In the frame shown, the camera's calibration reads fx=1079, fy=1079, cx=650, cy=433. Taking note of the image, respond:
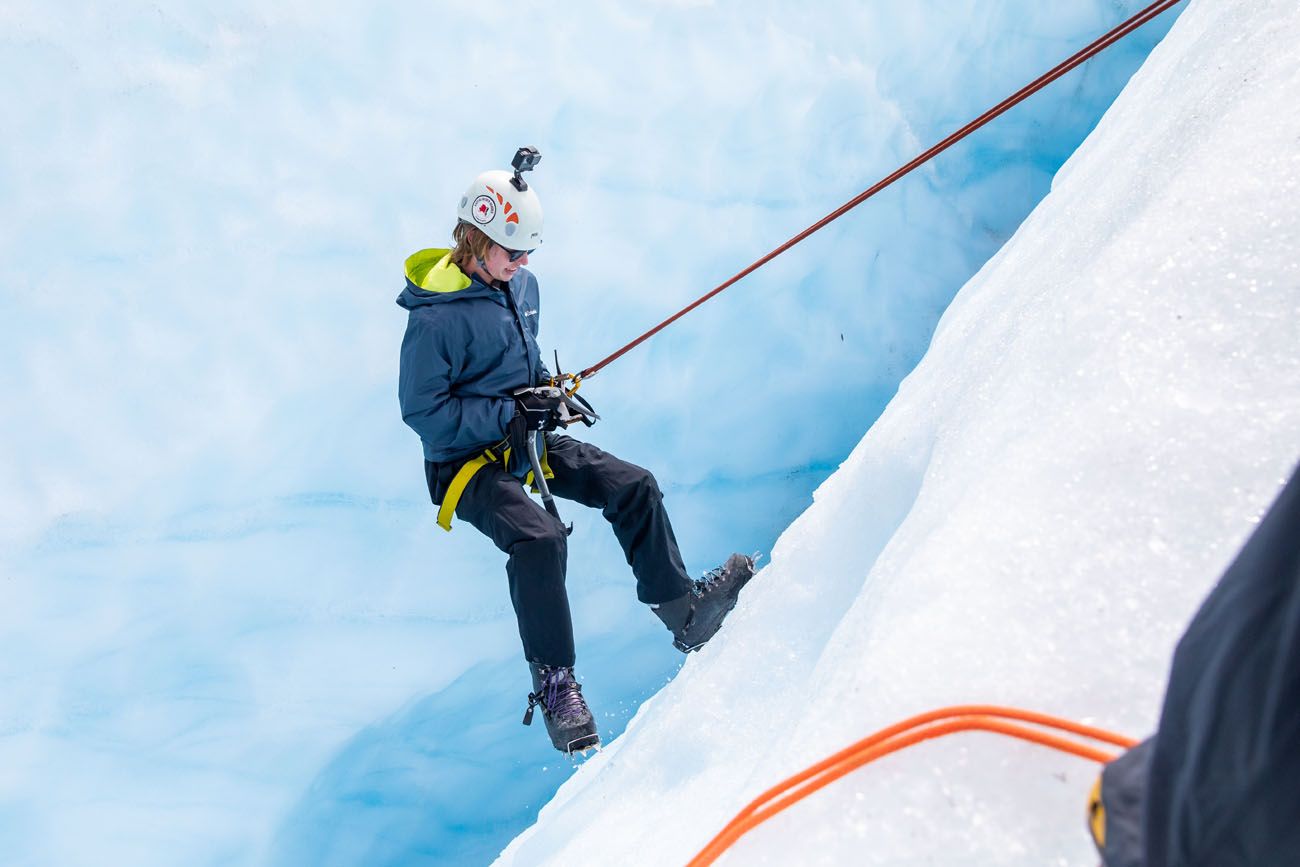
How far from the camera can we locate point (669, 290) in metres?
4.79

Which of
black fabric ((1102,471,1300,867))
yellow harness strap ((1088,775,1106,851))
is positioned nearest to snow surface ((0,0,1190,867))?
yellow harness strap ((1088,775,1106,851))

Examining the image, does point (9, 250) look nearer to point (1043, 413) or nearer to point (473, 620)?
point (473, 620)

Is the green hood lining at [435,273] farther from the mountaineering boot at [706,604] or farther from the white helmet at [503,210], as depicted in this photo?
the mountaineering boot at [706,604]

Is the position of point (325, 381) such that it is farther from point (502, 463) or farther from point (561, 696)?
point (561, 696)

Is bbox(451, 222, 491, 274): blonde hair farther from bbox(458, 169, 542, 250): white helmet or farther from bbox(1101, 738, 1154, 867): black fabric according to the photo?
bbox(1101, 738, 1154, 867): black fabric

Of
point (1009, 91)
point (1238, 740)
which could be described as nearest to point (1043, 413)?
point (1238, 740)

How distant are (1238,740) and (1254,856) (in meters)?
0.08

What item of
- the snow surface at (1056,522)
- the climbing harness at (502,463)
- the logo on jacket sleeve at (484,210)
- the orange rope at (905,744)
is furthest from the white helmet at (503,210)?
the orange rope at (905,744)

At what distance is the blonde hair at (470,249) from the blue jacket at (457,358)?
3cm

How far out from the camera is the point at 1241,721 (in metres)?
0.70

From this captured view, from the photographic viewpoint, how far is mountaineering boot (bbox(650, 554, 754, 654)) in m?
2.68

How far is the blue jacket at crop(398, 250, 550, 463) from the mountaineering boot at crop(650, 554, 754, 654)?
2.02 feet

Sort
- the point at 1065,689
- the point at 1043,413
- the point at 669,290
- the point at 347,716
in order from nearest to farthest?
the point at 1065,689 → the point at 1043,413 → the point at 347,716 → the point at 669,290

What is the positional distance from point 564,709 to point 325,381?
223 cm
